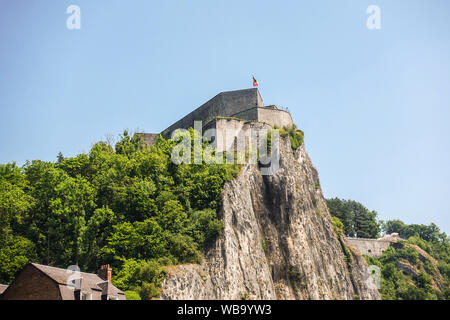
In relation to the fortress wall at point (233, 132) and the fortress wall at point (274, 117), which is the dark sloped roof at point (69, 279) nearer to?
the fortress wall at point (233, 132)

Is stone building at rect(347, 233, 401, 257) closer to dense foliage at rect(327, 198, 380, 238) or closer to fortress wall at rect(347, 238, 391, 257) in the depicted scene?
fortress wall at rect(347, 238, 391, 257)

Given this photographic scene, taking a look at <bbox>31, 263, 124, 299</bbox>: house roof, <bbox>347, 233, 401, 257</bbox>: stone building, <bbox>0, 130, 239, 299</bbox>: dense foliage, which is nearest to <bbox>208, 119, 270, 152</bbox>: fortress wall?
<bbox>0, 130, 239, 299</bbox>: dense foliage

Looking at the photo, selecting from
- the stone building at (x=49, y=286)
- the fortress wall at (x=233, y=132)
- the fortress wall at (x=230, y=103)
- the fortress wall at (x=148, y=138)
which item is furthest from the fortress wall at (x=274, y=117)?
the stone building at (x=49, y=286)

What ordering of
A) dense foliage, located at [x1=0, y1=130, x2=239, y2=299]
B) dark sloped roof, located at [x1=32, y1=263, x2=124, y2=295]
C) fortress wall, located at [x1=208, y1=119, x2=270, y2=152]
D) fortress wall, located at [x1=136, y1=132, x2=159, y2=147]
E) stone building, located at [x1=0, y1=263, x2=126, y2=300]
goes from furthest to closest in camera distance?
fortress wall, located at [x1=136, y1=132, x2=159, y2=147] → fortress wall, located at [x1=208, y1=119, x2=270, y2=152] → dense foliage, located at [x1=0, y1=130, x2=239, y2=299] → dark sloped roof, located at [x1=32, y1=263, x2=124, y2=295] → stone building, located at [x1=0, y1=263, x2=126, y2=300]

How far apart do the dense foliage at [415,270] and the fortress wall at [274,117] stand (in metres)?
29.7

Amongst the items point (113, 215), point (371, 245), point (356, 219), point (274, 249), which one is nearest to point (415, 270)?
point (371, 245)

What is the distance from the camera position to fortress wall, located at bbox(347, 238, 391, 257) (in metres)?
76.9

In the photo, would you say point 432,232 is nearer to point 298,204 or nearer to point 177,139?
point 298,204

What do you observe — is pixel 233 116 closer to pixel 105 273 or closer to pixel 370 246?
pixel 105 273

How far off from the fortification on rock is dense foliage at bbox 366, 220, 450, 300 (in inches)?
1239

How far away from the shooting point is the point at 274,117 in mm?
49250

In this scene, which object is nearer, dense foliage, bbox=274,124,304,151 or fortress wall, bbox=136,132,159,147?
dense foliage, bbox=274,124,304,151

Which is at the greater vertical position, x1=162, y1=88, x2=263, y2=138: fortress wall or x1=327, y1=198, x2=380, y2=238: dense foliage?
x1=162, y1=88, x2=263, y2=138: fortress wall
